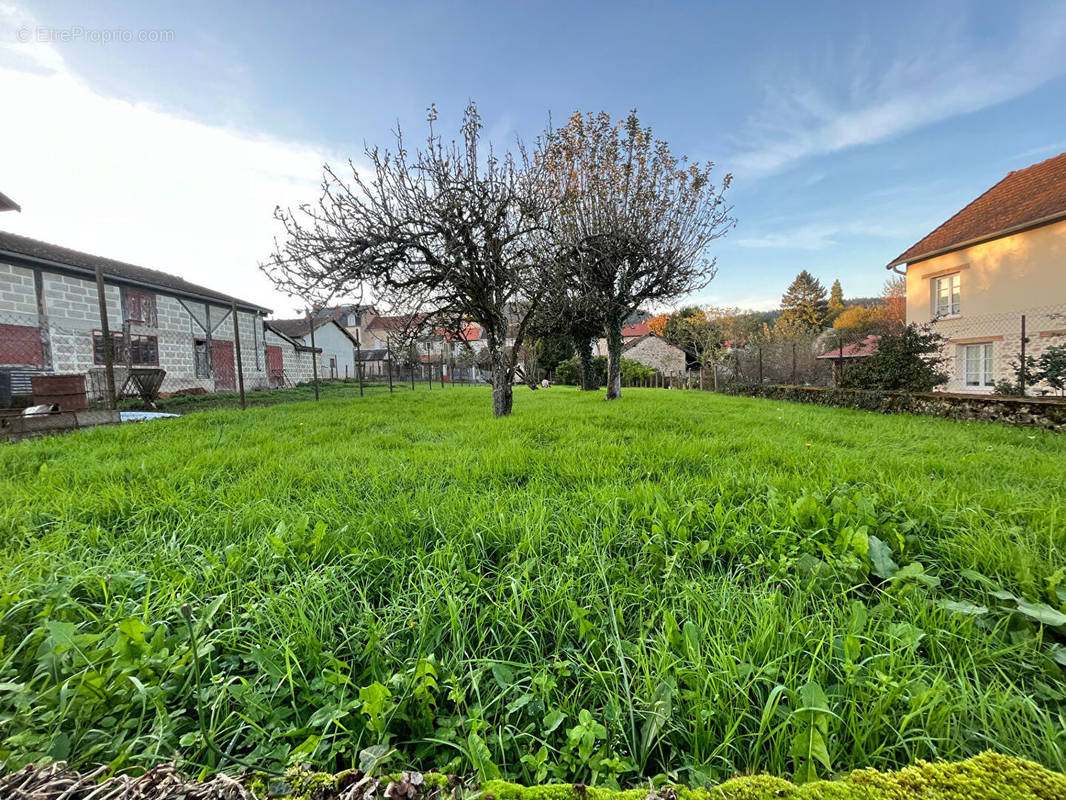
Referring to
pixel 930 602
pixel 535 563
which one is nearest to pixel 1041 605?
pixel 930 602

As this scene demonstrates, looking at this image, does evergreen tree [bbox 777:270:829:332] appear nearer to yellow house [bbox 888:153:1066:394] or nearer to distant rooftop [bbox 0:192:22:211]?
yellow house [bbox 888:153:1066:394]

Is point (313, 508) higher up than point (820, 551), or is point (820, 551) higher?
point (313, 508)

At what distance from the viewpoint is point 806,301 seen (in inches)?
1779

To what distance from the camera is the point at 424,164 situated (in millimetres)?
7203

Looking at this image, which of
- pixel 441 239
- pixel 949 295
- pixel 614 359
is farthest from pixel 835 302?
pixel 441 239

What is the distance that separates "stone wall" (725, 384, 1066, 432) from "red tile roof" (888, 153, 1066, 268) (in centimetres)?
836

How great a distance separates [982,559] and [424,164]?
27.2ft

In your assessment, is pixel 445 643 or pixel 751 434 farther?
pixel 751 434

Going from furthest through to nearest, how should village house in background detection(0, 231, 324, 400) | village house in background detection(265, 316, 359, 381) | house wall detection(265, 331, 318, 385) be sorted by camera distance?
village house in background detection(265, 316, 359, 381) < house wall detection(265, 331, 318, 385) < village house in background detection(0, 231, 324, 400)

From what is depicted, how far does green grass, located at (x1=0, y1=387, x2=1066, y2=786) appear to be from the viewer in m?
1.04

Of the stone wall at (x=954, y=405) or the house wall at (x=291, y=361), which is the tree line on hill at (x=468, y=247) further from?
the house wall at (x=291, y=361)

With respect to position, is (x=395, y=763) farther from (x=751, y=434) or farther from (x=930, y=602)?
(x=751, y=434)

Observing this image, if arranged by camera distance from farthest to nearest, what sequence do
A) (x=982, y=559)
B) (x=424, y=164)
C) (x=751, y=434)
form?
1. (x=424, y=164)
2. (x=751, y=434)
3. (x=982, y=559)

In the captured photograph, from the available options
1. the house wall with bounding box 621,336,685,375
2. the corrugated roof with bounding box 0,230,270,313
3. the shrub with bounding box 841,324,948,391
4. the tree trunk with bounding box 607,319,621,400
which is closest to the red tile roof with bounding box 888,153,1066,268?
the shrub with bounding box 841,324,948,391
